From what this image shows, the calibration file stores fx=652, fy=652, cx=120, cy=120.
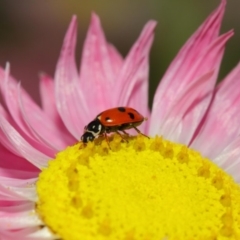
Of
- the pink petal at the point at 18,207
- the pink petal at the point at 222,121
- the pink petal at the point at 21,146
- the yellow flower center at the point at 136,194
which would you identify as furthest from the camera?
the pink petal at the point at 222,121

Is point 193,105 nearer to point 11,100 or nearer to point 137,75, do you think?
point 137,75

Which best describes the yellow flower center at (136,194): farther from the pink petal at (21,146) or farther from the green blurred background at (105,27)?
the green blurred background at (105,27)

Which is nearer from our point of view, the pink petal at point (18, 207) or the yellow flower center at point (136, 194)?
the yellow flower center at point (136, 194)

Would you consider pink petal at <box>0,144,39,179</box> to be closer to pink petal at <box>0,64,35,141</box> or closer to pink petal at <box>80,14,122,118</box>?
pink petal at <box>0,64,35,141</box>

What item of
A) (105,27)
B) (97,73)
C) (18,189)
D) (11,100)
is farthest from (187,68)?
(105,27)

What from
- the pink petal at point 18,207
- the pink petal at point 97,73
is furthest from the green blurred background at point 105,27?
the pink petal at point 18,207

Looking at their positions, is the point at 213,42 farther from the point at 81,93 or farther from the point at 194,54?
the point at 81,93

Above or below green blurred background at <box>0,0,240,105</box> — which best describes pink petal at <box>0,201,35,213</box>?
below

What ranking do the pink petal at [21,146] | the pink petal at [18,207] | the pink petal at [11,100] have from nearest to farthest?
the pink petal at [18,207]
the pink petal at [21,146]
the pink petal at [11,100]

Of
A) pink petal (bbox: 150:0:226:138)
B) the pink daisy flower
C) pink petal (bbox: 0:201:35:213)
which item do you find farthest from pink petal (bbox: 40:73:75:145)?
pink petal (bbox: 0:201:35:213)
